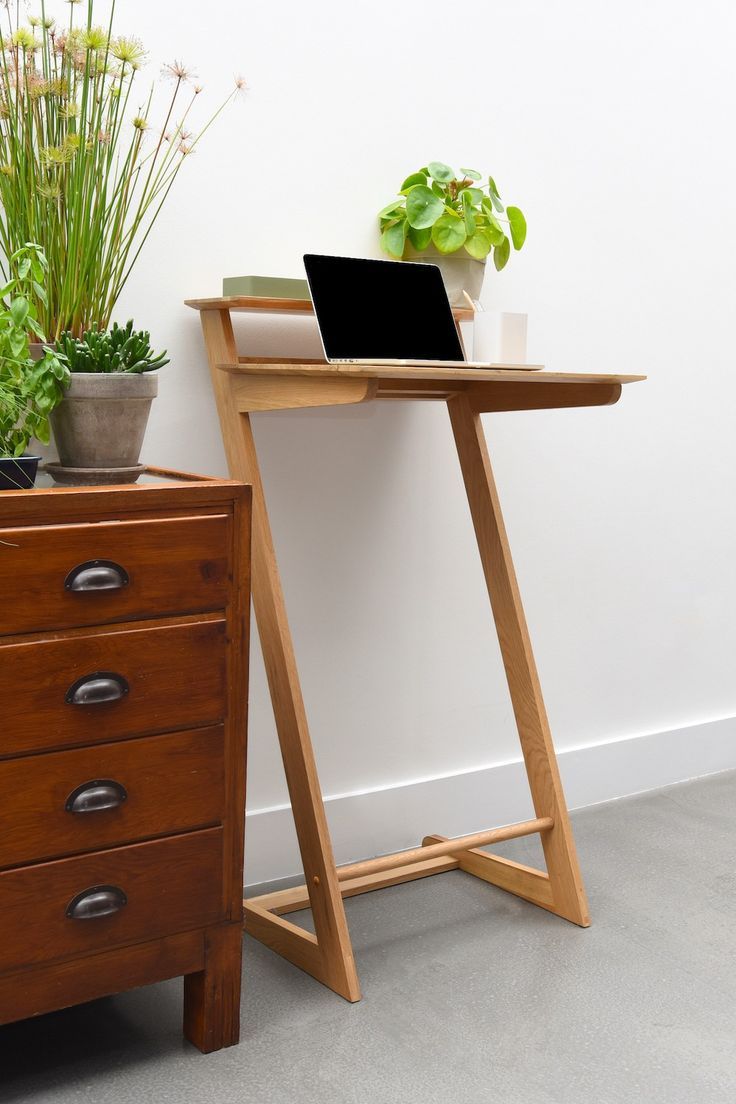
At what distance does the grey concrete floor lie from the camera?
60.9 inches

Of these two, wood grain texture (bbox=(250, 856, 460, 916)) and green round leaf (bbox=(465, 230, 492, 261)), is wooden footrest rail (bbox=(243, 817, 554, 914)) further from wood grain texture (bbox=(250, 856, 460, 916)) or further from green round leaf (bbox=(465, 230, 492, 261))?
green round leaf (bbox=(465, 230, 492, 261))

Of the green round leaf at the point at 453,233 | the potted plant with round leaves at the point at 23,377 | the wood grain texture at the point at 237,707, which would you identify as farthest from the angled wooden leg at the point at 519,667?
the potted plant with round leaves at the point at 23,377

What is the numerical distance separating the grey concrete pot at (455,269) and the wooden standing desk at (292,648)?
4 centimetres

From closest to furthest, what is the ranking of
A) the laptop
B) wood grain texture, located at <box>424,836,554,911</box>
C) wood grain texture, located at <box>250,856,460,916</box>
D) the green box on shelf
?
1. the laptop
2. the green box on shelf
3. wood grain texture, located at <box>250,856,460,916</box>
4. wood grain texture, located at <box>424,836,554,911</box>

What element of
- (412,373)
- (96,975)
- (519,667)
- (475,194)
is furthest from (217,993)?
(475,194)

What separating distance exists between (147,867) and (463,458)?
98 centimetres

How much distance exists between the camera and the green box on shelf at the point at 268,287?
73.0 inches

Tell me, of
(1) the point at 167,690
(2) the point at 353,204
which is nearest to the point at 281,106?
(2) the point at 353,204

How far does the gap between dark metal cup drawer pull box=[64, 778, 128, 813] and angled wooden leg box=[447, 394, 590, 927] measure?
866mm

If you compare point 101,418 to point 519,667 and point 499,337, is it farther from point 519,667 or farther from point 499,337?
point 519,667

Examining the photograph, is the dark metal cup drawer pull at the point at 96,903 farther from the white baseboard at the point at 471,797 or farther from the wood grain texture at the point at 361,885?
the white baseboard at the point at 471,797

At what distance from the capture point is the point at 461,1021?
171cm

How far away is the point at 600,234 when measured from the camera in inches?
98.6

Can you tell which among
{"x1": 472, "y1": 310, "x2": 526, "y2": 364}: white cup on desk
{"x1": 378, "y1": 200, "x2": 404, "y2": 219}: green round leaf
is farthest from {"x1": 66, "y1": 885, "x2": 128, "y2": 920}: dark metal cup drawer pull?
{"x1": 378, "y1": 200, "x2": 404, "y2": 219}: green round leaf
